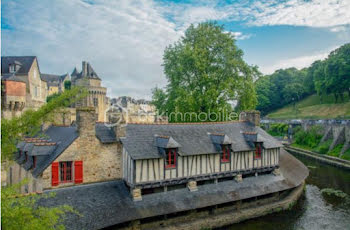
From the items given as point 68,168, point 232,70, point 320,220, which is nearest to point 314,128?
point 232,70

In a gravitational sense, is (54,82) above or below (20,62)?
above

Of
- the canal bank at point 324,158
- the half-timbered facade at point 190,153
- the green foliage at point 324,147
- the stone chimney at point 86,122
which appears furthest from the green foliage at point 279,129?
the stone chimney at point 86,122

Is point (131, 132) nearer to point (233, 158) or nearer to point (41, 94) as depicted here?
point (233, 158)

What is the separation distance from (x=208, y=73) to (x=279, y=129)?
24.6 m

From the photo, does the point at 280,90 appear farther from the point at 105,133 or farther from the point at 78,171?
the point at 78,171

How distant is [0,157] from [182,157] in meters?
8.27

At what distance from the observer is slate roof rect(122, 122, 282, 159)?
441 inches

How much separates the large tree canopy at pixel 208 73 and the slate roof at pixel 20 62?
21.3 m

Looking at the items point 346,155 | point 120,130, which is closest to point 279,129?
point 346,155

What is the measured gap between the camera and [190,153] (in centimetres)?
1185

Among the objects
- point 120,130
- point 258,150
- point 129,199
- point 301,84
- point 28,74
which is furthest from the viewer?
point 301,84

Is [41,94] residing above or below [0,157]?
above

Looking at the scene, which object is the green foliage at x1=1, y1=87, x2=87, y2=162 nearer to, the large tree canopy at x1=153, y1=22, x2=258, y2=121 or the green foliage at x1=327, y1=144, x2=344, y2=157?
the large tree canopy at x1=153, y1=22, x2=258, y2=121

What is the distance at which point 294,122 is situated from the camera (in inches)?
1499
